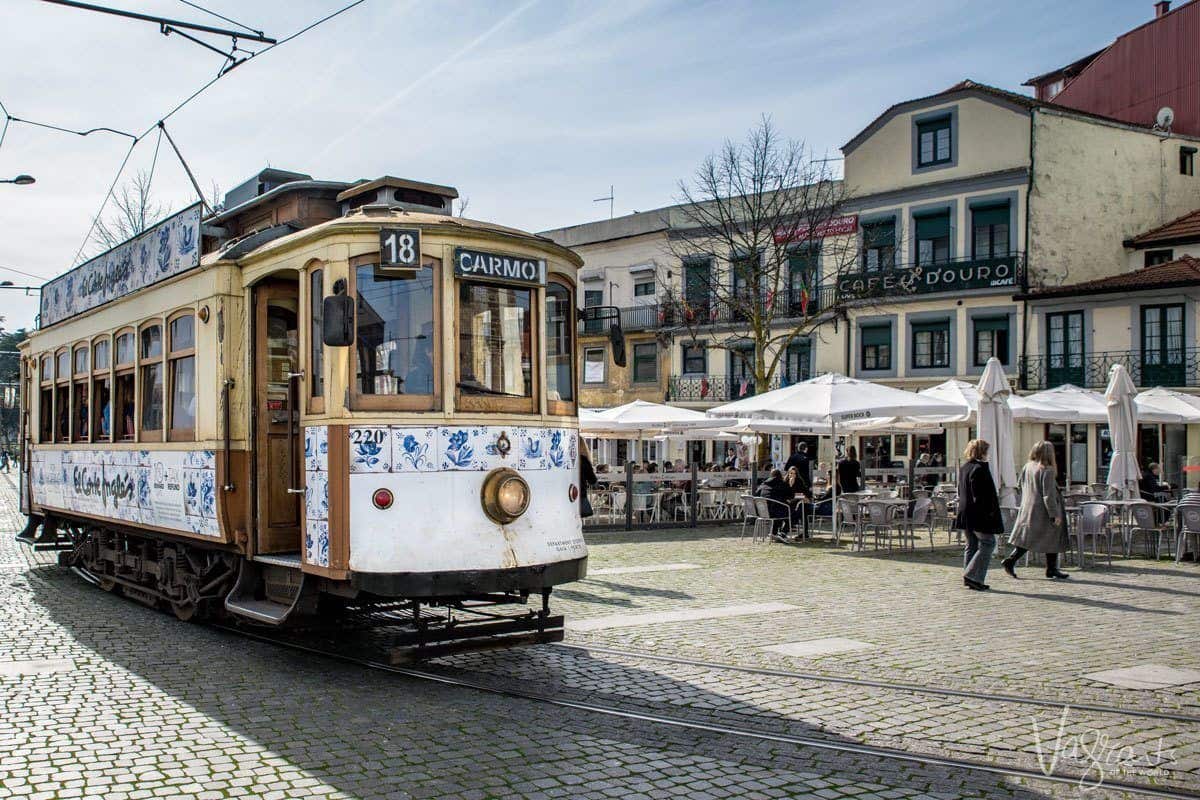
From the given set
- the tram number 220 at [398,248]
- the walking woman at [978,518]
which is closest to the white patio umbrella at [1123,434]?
the walking woman at [978,518]

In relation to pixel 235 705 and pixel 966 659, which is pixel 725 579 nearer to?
pixel 966 659

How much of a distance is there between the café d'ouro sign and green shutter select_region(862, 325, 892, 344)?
1.66 meters

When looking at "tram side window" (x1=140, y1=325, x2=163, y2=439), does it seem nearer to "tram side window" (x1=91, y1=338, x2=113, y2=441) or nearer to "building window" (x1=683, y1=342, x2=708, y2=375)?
"tram side window" (x1=91, y1=338, x2=113, y2=441)

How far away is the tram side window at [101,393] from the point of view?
466 inches

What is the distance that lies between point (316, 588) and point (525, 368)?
222 centimetres

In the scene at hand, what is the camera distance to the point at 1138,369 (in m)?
32.7

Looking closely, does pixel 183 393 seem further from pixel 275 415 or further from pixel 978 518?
pixel 978 518

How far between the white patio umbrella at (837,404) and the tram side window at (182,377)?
9.77 m

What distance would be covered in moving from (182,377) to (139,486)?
1601 mm

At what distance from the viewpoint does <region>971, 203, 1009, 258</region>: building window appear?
34531 mm

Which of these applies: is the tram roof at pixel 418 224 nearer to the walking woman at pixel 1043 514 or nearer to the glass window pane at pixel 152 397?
the glass window pane at pixel 152 397

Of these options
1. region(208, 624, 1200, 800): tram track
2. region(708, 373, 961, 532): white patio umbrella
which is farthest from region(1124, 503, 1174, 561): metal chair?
region(208, 624, 1200, 800): tram track

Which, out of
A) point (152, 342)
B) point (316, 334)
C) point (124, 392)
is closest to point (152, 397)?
point (152, 342)

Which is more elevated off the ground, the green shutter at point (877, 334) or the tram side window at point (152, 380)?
the green shutter at point (877, 334)
